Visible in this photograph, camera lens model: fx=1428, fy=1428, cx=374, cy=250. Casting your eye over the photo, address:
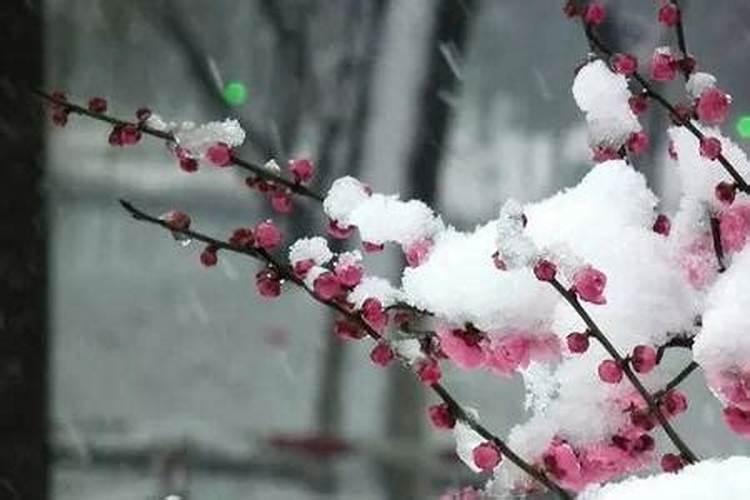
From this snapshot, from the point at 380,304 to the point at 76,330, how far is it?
1444cm

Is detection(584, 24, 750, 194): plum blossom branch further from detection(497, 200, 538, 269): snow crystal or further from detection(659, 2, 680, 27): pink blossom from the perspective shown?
detection(497, 200, 538, 269): snow crystal

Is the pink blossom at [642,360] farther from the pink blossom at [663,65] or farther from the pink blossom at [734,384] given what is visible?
the pink blossom at [663,65]

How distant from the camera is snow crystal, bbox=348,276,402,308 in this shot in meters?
1.57

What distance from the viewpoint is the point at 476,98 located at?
83.8 feet

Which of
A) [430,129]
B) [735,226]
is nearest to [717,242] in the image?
[735,226]

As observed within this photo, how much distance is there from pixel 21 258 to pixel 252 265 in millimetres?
16624

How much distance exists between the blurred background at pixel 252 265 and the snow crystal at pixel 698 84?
0.45 metres

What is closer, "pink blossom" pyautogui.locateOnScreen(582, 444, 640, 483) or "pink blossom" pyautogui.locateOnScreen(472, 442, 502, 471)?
"pink blossom" pyautogui.locateOnScreen(472, 442, 502, 471)

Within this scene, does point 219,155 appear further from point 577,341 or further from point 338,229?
point 577,341

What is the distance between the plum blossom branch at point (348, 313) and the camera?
1.40 m

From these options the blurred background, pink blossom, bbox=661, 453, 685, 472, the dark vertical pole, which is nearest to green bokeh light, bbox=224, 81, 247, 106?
the blurred background

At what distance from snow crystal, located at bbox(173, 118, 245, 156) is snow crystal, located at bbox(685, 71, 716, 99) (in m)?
0.48

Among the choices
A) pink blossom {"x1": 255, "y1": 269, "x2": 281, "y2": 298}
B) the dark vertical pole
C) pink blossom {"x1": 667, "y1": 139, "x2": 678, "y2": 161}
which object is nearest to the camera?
pink blossom {"x1": 255, "y1": 269, "x2": 281, "y2": 298}

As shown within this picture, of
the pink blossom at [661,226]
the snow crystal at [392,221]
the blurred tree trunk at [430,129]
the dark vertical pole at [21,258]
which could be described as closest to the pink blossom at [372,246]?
the snow crystal at [392,221]
